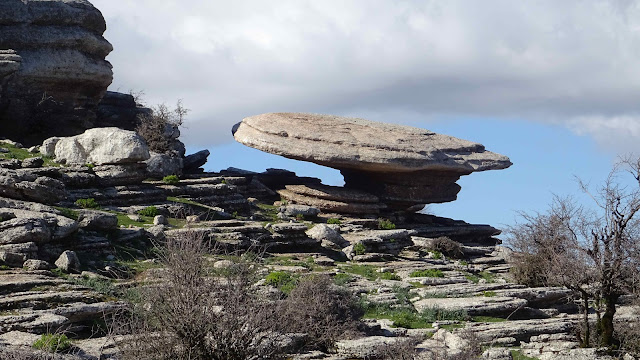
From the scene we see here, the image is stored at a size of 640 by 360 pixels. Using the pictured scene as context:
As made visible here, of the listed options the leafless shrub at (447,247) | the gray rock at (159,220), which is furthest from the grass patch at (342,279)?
the leafless shrub at (447,247)

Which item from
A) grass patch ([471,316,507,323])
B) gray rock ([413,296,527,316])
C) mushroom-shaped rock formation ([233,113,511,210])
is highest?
mushroom-shaped rock formation ([233,113,511,210])

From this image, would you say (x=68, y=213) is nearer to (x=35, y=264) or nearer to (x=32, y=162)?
(x=35, y=264)

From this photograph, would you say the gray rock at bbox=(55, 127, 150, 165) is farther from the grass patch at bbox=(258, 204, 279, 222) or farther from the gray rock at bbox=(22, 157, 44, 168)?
the grass patch at bbox=(258, 204, 279, 222)

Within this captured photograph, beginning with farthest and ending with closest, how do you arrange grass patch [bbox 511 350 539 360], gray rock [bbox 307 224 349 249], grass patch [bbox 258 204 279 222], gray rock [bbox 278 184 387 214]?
gray rock [bbox 278 184 387 214] → grass patch [bbox 258 204 279 222] → gray rock [bbox 307 224 349 249] → grass patch [bbox 511 350 539 360]

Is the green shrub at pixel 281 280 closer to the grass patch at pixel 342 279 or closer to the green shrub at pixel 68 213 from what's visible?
the grass patch at pixel 342 279

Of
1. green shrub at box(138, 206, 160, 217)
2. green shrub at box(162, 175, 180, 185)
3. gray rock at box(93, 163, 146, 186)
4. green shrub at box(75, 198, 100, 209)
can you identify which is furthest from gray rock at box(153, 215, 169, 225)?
green shrub at box(162, 175, 180, 185)

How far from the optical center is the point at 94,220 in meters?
29.2

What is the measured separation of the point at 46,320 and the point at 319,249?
59.1 ft

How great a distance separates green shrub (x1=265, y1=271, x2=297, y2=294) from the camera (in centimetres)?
2713

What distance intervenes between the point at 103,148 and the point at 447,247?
17435mm

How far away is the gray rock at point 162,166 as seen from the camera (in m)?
40.1

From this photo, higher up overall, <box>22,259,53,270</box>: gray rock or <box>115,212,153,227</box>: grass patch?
<box>115,212,153,227</box>: grass patch

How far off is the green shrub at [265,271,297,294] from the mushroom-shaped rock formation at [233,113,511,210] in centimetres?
1546

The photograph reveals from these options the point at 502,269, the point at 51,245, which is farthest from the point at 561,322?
the point at 51,245
